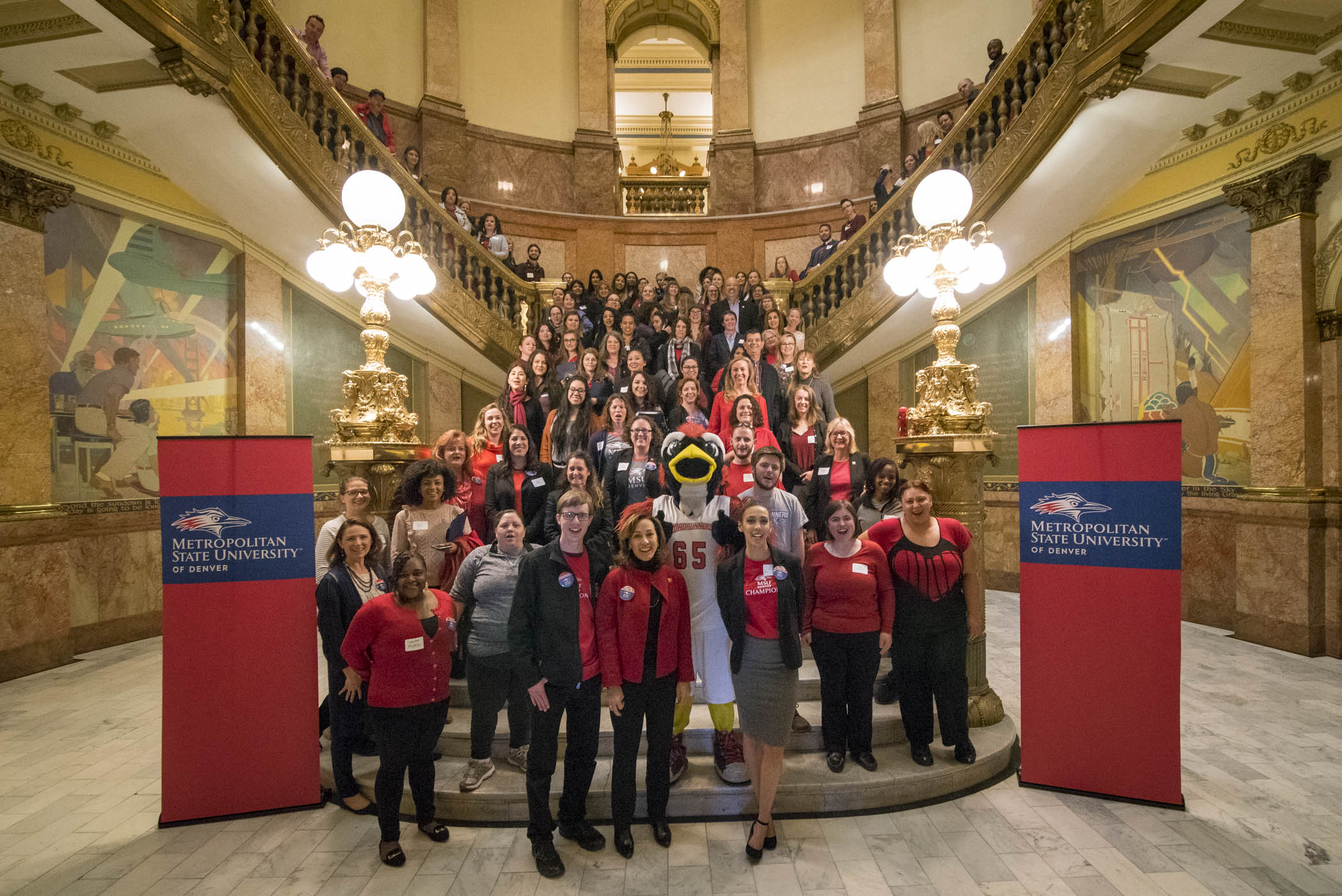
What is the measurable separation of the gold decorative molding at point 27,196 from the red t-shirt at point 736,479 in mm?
7253

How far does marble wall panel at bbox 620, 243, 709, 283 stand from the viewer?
13320 mm

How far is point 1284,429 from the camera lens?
255 inches

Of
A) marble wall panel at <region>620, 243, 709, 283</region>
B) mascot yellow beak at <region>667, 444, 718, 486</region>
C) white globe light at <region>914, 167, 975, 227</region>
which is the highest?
marble wall panel at <region>620, 243, 709, 283</region>

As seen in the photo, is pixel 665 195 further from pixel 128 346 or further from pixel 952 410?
pixel 952 410

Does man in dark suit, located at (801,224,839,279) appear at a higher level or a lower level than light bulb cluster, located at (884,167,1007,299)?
higher

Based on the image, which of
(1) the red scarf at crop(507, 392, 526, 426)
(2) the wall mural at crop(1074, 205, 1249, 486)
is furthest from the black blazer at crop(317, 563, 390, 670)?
(2) the wall mural at crop(1074, 205, 1249, 486)

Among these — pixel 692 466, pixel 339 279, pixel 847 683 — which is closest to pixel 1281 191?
pixel 847 683

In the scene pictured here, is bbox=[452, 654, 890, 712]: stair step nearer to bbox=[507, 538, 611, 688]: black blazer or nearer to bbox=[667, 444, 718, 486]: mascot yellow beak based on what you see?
bbox=[507, 538, 611, 688]: black blazer

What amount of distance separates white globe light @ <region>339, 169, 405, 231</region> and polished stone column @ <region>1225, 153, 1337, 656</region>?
819 cm

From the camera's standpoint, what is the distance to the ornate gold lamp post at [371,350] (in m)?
4.21

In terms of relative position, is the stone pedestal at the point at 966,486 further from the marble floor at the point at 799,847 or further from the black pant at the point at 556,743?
the black pant at the point at 556,743

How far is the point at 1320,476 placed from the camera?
6.32 meters

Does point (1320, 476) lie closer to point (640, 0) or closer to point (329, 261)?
point (329, 261)

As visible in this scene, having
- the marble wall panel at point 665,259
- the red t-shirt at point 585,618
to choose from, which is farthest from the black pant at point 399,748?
the marble wall panel at point 665,259
